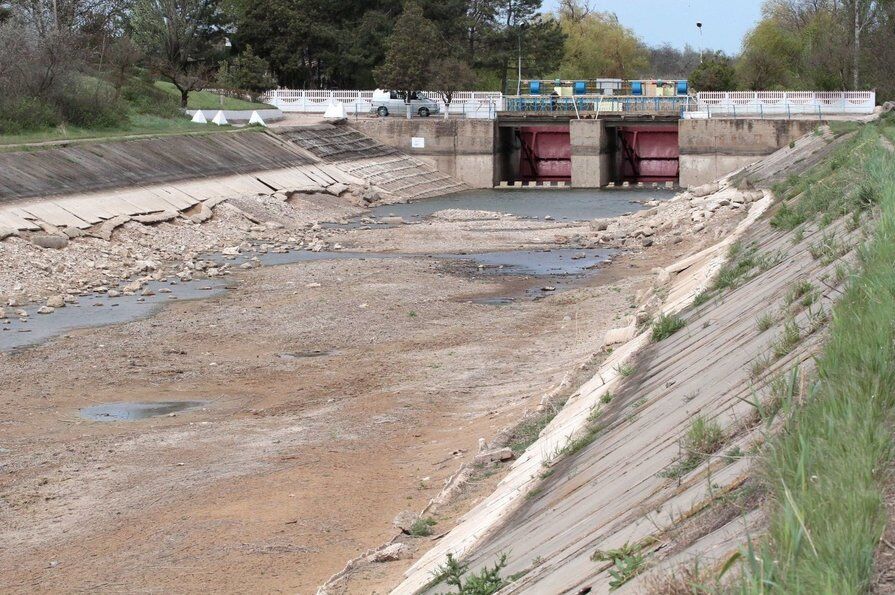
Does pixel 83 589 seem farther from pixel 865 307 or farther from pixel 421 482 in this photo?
pixel 865 307

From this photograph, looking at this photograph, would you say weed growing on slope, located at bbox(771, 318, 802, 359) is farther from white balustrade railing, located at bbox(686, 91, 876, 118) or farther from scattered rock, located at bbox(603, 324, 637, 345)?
white balustrade railing, located at bbox(686, 91, 876, 118)

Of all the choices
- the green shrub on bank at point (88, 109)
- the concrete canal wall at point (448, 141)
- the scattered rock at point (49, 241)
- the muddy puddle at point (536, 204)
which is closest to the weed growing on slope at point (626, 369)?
the scattered rock at point (49, 241)

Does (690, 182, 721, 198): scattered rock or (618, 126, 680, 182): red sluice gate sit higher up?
(618, 126, 680, 182): red sluice gate

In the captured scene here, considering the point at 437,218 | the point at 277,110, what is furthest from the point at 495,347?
the point at 277,110

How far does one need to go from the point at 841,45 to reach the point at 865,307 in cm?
8245

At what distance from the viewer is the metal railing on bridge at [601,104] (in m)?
72.4

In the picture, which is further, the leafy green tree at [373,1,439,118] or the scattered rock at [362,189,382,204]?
the leafy green tree at [373,1,439,118]

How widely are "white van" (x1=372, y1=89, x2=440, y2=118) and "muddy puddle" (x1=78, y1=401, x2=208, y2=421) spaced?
59.9 metres

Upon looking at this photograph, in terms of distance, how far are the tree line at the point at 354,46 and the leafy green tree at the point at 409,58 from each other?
0.29ft

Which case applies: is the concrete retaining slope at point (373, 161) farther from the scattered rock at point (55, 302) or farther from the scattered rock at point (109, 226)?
the scattered rock at point (55, 302)

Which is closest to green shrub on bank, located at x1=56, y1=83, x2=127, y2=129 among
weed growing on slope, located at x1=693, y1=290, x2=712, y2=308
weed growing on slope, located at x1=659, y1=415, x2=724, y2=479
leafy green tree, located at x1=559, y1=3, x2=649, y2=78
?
weed growing on slope, located at x1=693, y1=290, x2=712, y2=308

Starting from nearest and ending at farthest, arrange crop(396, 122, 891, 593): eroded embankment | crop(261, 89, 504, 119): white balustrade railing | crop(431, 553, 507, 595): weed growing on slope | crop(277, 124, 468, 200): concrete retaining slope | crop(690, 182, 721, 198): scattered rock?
crop(396, 122, 891, 593): eroded embankment, crop(431, 553, 507, 595): weed growing on slope, crop(690, 182, 721, 198): scattered rock, crop(277, 124, 468, 200): concrete retaining slope, crop(261, 89, 504, 119): white balustrade railing

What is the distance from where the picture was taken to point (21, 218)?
35.1 meters

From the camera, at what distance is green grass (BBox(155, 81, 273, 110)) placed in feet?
232
